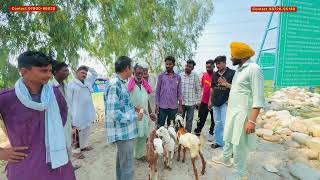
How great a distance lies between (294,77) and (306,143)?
4561 mm

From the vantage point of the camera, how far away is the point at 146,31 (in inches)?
542

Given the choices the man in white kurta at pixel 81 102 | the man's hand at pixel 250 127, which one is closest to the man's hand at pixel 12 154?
the man's hand at pixel 250 127

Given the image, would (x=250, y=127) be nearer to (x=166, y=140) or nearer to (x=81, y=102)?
(x=166, y=140)

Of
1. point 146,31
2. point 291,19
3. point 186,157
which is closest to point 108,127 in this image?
point 186,157

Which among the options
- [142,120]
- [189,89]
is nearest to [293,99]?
[189,89]

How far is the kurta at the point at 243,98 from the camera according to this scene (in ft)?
11.6

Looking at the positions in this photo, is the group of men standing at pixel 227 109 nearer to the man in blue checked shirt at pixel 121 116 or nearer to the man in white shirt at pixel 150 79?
the man in blue checked shirt at pixel 121 116

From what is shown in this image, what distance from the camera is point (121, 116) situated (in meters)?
3.34

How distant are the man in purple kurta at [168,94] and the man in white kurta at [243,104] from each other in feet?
5.45

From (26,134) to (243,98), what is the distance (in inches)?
104

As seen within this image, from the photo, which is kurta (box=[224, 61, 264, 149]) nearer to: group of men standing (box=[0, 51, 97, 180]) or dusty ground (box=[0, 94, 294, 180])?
dusty ground (box=[0, 94, 294, 180])

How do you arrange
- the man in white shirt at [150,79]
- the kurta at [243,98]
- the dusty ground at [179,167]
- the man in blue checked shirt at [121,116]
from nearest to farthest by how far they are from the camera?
the man in blue checked shirt at [121,116] → the kurta at [243,98] → the dusty ground at [179,167] → the man in white shirt at [150,79]

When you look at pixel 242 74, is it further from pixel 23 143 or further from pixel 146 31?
pixel 146 31

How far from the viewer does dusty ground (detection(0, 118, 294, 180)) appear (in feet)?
15.0
